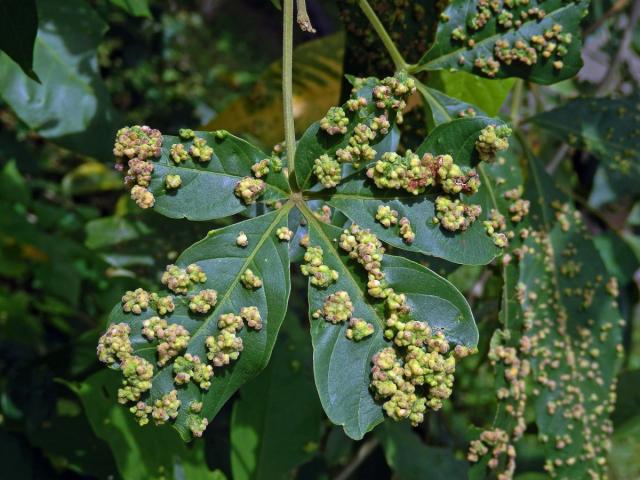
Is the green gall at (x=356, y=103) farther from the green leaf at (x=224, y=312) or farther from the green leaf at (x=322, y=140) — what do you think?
the green leaf at (x=224, y=312)

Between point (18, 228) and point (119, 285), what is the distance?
1.57ft

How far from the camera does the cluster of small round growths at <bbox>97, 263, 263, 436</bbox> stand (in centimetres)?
105

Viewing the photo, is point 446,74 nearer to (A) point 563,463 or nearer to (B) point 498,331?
(B) point 498,331

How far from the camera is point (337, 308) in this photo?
3.59ft

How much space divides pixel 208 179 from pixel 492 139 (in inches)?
17.7

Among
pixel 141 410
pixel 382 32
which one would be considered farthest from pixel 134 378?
pixel 382 32

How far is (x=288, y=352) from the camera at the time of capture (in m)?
1.76

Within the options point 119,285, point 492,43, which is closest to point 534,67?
point 492,43

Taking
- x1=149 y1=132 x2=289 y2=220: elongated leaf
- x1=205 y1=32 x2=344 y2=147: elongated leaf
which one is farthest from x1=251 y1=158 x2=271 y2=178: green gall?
x1=205 y1=32 x2=344 y2=147: elongated leaf

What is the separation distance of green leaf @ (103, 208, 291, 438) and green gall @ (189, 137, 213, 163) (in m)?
0.12

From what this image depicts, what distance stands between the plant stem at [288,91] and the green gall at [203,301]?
228 millimetres

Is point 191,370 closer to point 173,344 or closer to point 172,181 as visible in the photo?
point 173,344

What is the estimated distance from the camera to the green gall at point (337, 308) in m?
1.09

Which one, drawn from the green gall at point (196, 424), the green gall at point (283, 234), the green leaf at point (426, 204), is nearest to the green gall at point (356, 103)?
the green leaf at point (426, 204)
